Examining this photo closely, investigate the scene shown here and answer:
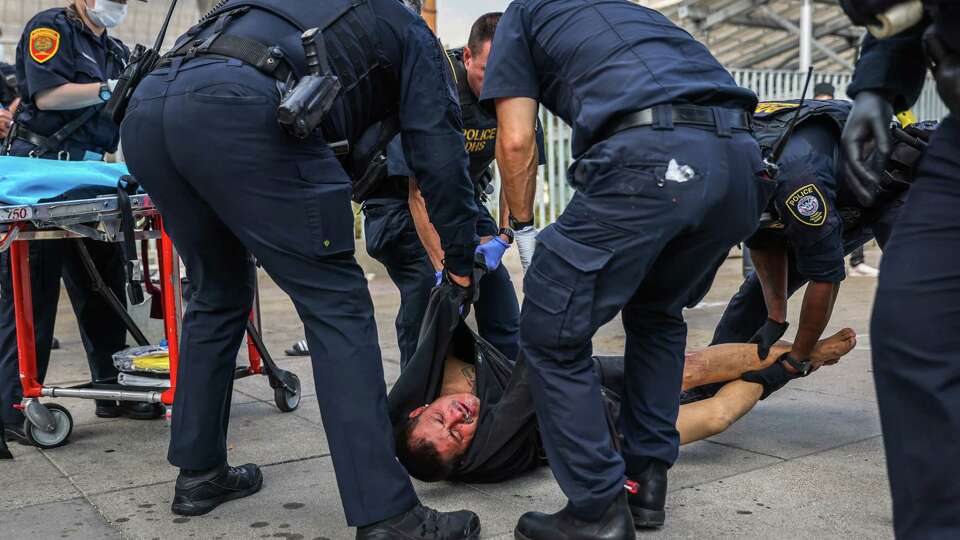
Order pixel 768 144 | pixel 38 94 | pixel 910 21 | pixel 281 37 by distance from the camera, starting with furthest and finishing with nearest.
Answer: pixel 38 94 → pixel 768 144 → pixel 281 37 → pixel 910 21

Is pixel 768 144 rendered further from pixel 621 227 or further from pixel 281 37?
pixel 281 37

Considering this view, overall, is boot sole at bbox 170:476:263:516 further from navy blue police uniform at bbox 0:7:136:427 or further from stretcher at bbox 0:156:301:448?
navy blue police uniform at bbox 0:7:136:427

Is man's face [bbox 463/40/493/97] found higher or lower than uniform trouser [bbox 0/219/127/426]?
higher

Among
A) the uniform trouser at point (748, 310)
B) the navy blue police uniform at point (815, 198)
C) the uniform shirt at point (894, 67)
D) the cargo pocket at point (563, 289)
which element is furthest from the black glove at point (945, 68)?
the uniform trouser at point (748, 310)

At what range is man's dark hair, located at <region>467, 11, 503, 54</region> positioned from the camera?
3.79 m

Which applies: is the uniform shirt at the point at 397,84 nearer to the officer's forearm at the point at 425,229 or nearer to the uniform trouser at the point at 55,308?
the officer's forearm at the point at 425,229

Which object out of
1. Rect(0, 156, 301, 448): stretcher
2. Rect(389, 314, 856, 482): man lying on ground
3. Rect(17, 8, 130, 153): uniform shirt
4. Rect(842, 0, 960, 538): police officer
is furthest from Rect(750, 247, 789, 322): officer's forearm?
Rect(17, 8, 130, 153): uniform shirt

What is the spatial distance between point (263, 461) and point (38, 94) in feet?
5.82

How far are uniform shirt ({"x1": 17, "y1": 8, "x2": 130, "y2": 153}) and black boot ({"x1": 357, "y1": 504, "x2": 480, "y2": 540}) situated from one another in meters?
2.44

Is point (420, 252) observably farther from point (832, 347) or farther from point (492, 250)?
point (832, 347)

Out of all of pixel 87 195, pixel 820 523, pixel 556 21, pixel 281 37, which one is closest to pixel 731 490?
pixel 820 523

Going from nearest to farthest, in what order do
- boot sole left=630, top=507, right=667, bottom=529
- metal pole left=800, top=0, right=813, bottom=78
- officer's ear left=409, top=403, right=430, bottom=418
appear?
boot sole left=630, top=507, right=667, bottom=529 → officer's ear left=409, top=403, right=430, bottom=418 → metal pole left=800, top=0, right=813, bottom=78

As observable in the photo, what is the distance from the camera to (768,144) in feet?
10.5

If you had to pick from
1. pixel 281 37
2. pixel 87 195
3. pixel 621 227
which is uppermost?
pixel 281 37
